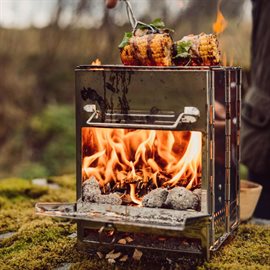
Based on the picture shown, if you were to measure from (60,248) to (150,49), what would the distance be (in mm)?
1230

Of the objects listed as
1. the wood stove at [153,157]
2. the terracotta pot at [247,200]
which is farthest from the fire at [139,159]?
the terracotta pot at [247,200]

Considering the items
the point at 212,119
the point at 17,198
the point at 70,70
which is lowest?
the point at 17,198

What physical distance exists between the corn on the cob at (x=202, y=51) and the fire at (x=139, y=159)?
1.30ft

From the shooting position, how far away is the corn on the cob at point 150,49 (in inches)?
134

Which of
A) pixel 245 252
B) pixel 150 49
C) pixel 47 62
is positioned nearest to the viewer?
pixel 150 49

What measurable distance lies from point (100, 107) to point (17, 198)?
1.84 metres

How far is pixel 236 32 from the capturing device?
8680 millimetres

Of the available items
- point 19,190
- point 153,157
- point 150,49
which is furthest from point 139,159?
point 19,190

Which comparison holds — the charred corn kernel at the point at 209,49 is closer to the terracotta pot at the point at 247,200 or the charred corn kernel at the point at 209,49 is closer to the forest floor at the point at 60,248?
the forest floor at the point at 60,248

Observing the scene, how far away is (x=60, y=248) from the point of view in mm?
3693

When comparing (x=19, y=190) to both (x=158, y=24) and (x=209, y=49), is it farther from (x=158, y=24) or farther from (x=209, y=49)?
(x=209, y=49)

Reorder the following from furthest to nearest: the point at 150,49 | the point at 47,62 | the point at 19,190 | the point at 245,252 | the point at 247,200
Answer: the point at 47,62, the point at 19,190, the point at 247,200, the point at 245,252, the point at 150,49

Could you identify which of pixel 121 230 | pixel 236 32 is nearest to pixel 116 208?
pixel 121 230

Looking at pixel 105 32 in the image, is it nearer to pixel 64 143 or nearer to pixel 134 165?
pixel 64 143
